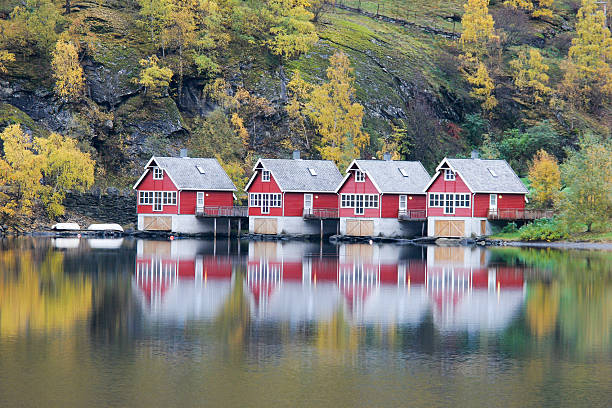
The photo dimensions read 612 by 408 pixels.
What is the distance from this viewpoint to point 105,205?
92.3 meters

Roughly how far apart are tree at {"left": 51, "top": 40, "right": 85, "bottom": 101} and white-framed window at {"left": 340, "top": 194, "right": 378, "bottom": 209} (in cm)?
3668

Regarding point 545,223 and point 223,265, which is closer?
point 223,265

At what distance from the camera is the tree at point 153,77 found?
104688 millimetres

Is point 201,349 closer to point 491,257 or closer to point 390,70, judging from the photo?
point 491,257

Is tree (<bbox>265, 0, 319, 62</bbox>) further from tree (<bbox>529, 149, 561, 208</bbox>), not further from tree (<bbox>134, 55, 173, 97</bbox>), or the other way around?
tree (<bbox>529, 149, 561, 208</bbox>)

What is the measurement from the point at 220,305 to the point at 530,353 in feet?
43.3

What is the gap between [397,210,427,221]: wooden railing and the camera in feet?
273

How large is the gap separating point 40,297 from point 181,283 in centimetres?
824

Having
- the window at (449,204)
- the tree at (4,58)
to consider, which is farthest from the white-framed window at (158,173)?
the window at (449,204)

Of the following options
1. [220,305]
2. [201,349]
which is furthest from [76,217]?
[201,349]

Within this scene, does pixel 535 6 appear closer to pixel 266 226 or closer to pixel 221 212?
pixel 266 226

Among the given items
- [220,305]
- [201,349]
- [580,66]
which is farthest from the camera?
[580,66]

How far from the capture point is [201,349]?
84.1 feet

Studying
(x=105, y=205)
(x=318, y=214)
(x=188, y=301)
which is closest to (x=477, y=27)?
(x=318, y=214)
